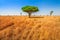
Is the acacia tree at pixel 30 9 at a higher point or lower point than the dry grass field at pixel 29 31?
higher

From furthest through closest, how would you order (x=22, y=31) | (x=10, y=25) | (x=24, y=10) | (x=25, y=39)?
(x=24, y=10) < (x=10, y=25) < (x=22, y=31) < (x=25, y=39)

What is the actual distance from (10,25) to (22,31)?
3.58 meters

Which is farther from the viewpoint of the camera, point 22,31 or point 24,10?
point 24,10

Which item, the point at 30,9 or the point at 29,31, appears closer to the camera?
the point at 29,31

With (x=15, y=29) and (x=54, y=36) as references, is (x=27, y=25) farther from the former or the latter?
(x=54, y=36)

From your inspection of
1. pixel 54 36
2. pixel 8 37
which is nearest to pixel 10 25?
pixel 8 37

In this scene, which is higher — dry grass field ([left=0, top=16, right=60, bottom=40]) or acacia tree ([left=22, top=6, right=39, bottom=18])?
acacia tree ([left=22, top=6, right=39, bottom=18])

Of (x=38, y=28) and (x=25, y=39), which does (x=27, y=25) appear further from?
(x=25, y=39)

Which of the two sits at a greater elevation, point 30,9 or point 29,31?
point 30,9

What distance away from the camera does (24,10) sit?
7100 centimetres

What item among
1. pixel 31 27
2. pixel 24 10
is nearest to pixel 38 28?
pixel 31 27

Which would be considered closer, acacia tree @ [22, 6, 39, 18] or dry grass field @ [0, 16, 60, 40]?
dry grass field @ [0, 16, 60, 40]

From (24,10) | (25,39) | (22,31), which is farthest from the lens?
(24,10)

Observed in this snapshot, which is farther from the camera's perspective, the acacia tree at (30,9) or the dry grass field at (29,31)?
the acacia tree at (30,9)
